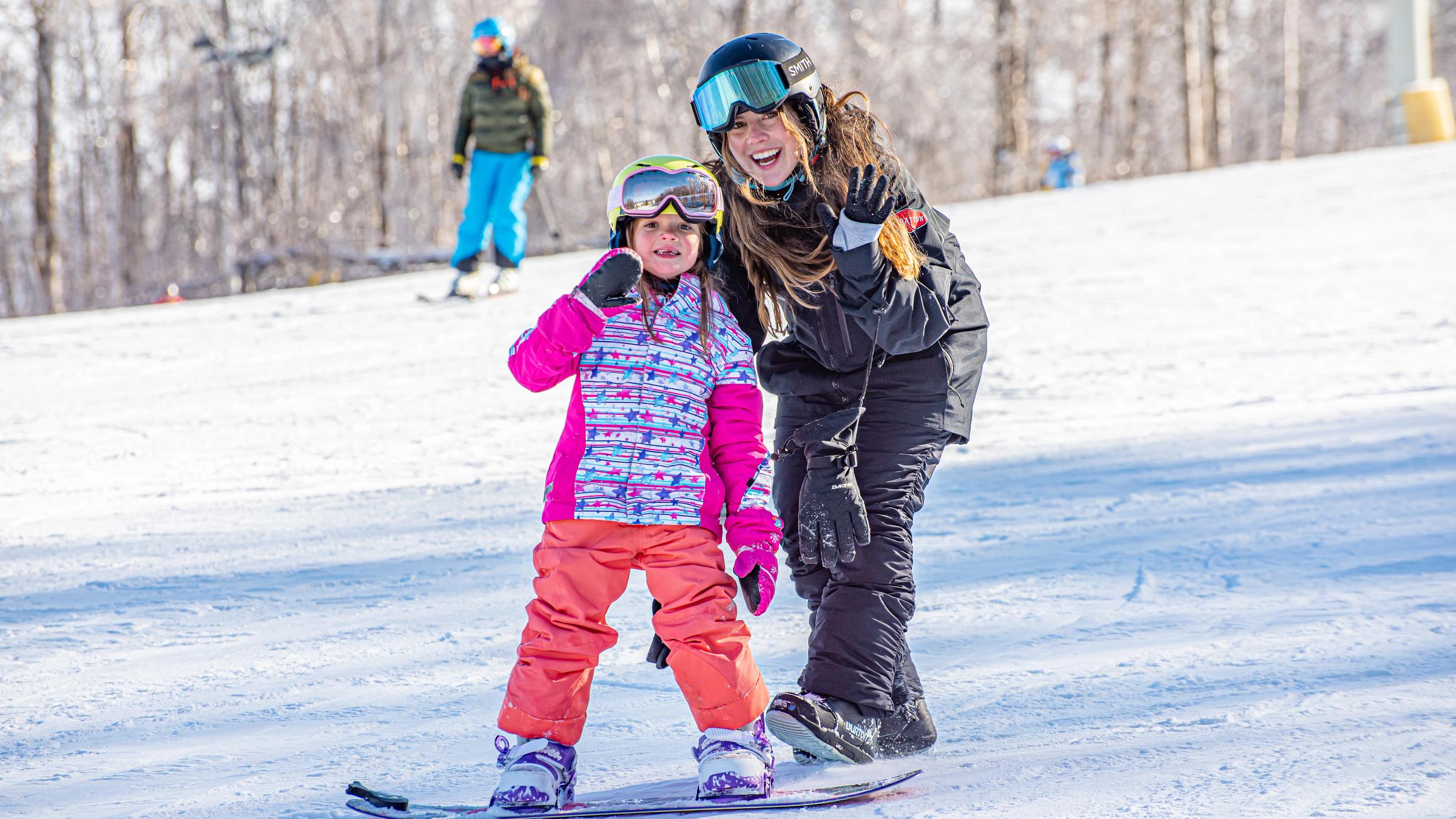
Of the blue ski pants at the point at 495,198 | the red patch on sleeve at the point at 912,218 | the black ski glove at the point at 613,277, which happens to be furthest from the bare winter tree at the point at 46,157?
the red patch on sleeve at the point at 912,218

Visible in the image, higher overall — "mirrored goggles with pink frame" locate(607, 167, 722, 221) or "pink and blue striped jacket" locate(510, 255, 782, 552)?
"mirrored goggles with pink frame" locate(607, 167, 722, 221)

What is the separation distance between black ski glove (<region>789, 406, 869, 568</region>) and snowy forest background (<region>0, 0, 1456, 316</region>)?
15.2 m

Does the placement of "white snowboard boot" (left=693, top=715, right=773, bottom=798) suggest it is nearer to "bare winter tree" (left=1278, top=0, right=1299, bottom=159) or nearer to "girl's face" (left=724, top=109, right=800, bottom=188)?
"girl's face" (left=724, top=109, right=800, bottom=188)

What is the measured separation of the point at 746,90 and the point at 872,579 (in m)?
1.01

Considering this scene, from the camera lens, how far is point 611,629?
218 centimetres

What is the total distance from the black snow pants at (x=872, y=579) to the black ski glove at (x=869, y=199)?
0.48m

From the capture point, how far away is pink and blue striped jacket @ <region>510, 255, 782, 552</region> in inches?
86.4

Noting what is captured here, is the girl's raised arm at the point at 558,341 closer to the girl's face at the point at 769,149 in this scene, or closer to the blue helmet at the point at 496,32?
the girl's face at the point at 769,149

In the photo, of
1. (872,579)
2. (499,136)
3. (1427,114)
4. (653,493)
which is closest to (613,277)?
(653,493)

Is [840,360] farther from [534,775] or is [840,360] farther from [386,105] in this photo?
[386,105]

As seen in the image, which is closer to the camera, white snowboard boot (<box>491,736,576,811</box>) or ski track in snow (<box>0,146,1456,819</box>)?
white snowboard boot (<box>491,736,576,811</box>)

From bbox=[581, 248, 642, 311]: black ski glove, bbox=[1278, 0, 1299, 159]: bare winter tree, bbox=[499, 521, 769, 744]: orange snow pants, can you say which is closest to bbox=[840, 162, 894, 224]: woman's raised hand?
bbox=[581, 248, 642, 311]: black ski glove

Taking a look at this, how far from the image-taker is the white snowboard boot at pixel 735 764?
6.87 ft

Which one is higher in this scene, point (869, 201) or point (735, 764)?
point (869, 201)
